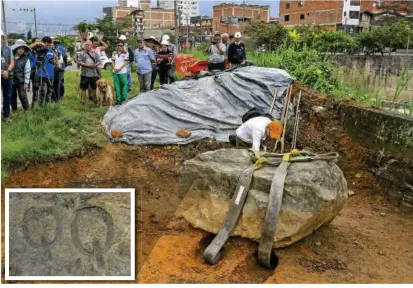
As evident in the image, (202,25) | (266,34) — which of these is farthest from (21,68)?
(202,25)

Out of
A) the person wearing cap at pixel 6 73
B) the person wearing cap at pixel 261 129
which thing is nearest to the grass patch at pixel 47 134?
the person wearing cap at pixel 6 73

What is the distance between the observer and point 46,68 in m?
7.66

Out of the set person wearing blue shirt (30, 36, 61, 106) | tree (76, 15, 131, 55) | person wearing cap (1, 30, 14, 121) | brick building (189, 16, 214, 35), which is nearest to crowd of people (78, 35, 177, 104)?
person wearing blue shirt (30, 36, 61, 106)

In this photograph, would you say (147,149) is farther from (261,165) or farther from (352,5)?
(352,5)

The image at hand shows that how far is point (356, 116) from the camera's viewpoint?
22.1 feet

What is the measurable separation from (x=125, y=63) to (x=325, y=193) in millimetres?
5323

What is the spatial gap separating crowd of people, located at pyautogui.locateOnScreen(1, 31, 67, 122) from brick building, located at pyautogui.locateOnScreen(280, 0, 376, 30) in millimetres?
30525

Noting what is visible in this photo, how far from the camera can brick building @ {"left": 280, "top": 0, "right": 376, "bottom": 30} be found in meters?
36.5

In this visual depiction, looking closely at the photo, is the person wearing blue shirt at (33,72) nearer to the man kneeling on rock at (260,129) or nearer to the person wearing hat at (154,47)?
the person wearing hat at (154,47)

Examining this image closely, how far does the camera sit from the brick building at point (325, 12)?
1438 inches

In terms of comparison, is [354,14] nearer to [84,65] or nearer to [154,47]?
[154,47]

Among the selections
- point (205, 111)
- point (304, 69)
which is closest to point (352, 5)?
point (304, 69)

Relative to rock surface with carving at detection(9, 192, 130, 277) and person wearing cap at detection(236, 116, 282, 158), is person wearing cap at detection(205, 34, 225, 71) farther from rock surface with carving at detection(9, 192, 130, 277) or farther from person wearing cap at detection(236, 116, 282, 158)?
rock surface with carving at detection(9, 192, 130, 277)

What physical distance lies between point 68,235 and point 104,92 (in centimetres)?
586
